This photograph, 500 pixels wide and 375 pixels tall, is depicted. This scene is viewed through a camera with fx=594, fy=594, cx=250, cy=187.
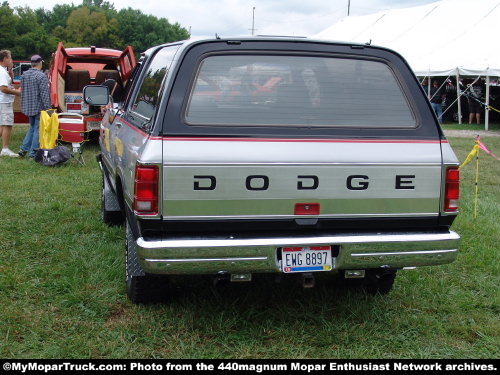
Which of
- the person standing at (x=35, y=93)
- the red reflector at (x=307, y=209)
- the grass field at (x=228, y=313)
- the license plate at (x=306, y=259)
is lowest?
the grass field at (x=228, y=313)

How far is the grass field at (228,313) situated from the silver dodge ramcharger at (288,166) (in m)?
0.42

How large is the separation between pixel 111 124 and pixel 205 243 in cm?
251

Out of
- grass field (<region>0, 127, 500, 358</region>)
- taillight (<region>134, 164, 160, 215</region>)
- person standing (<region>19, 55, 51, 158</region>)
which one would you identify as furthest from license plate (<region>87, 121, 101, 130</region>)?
taillight (<region>134, 164, 160, 215</region>)

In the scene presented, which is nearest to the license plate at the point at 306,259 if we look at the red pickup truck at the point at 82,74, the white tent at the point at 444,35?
the red pickup truck at the point at 82,74

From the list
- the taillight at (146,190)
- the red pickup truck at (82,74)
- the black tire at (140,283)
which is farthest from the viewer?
the red pickup truck at (82,74)

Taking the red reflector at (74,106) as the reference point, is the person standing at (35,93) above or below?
above

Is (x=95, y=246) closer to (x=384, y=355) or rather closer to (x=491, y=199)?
(x=384, y=355)

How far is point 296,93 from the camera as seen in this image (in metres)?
3.59

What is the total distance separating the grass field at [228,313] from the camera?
3.54 meters

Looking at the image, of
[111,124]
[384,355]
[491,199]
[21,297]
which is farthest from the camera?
[491,199]

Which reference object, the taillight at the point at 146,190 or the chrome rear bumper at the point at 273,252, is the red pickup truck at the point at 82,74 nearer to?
the taillight at the point at 146,190

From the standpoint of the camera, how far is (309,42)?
368 centimetres

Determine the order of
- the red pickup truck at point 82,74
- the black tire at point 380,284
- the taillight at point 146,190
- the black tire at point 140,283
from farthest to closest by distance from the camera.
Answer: the red pickup truck at point 82,74, the black tire at point 380,284, the black tire at point 140,283, the taillight at point 146,190
